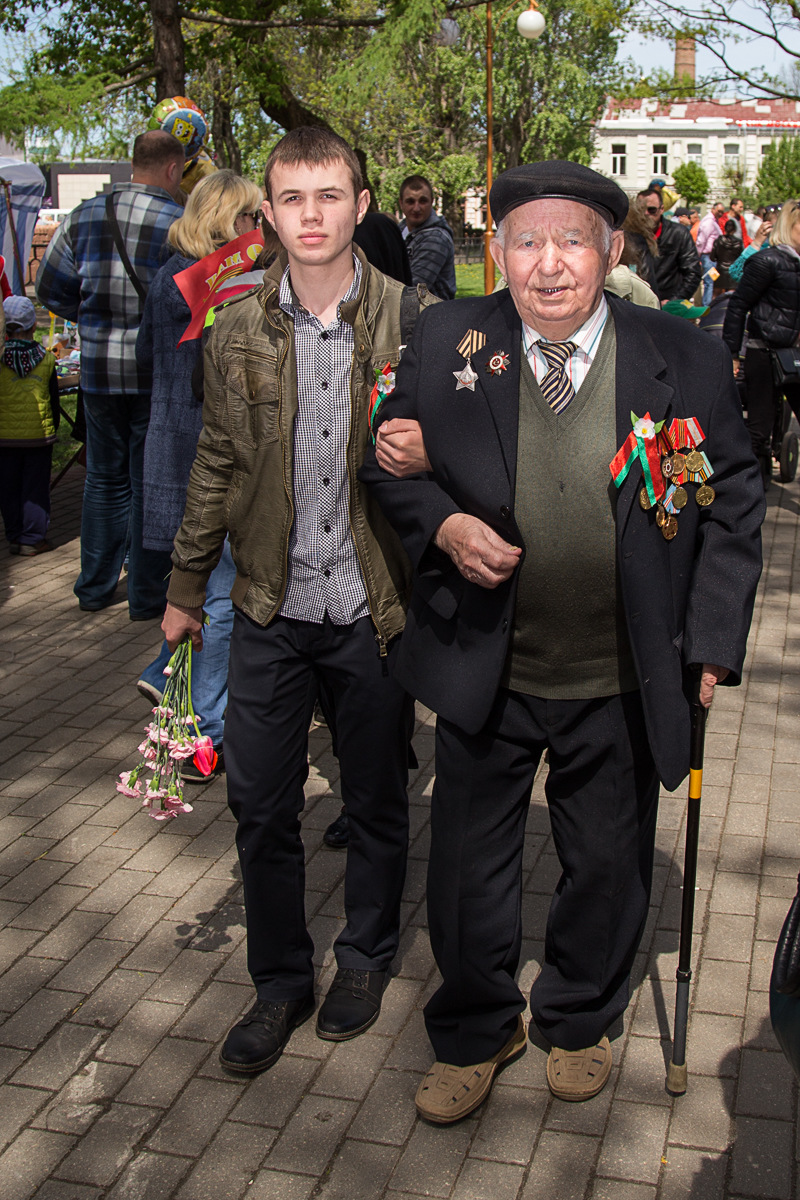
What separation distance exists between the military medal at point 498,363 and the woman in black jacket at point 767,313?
627 centimetres

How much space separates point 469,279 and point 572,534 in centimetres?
3545

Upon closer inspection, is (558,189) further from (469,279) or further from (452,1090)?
(469,279)

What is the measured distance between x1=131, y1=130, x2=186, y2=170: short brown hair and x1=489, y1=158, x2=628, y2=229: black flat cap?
4000 mm

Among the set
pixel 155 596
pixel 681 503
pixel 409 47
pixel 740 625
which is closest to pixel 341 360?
pixel 681 503

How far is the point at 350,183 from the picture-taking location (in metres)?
3.05

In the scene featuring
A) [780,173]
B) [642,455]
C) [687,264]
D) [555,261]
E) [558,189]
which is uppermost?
[780,173]

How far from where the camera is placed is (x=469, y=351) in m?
2.77

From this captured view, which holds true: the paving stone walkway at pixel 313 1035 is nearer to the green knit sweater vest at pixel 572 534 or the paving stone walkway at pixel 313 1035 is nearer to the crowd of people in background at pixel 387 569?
the crowd of people in background at pixel 387 569

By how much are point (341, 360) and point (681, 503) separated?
3.06 feet

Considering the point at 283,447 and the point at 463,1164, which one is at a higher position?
the point at 283,447

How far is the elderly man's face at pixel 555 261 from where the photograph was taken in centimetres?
260

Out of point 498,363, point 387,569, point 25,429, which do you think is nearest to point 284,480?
point 387,569

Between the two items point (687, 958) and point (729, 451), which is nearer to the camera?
point (729, 451)

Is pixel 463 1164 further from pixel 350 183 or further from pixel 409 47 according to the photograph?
pixel 409 47
